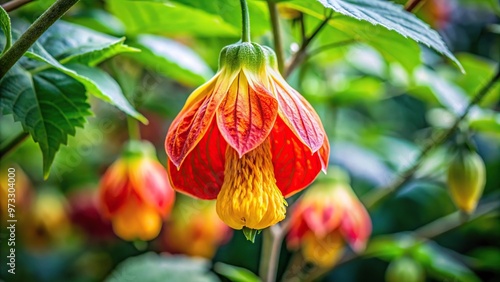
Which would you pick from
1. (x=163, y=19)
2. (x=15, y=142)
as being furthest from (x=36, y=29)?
(x=163, y=19)

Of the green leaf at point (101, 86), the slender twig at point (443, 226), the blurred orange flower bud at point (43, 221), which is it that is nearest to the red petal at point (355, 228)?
the slender twig at point (443, 226)

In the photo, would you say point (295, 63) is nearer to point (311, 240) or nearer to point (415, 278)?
point (311, 240)

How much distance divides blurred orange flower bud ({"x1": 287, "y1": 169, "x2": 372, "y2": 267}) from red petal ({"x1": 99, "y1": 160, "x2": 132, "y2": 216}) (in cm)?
23

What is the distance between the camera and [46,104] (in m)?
0.54

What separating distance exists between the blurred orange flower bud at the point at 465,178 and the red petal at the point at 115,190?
443 mm

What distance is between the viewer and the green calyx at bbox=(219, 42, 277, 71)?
473mm

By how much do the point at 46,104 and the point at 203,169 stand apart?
167 mm

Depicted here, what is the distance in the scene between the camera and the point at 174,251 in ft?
3.89

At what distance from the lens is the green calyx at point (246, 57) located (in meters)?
0.47

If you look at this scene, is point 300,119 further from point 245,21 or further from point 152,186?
point 152,186

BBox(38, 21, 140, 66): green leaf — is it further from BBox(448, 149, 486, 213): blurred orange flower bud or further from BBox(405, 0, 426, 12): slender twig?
BBox(448, 149, 486, 213): blurred orange flower bud

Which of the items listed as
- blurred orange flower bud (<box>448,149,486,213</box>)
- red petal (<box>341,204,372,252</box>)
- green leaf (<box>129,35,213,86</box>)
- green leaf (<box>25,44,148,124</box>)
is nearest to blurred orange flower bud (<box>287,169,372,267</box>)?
red petal (<box>341,204,372,252</box>)

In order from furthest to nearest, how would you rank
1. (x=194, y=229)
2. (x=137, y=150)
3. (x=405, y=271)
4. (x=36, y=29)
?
(x=194, y=229) < (x=405, y=271) < (x=137, y=150) < (x=36, y=29)

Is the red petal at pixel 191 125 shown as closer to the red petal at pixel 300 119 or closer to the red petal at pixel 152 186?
the red petal at pixel 300 119
